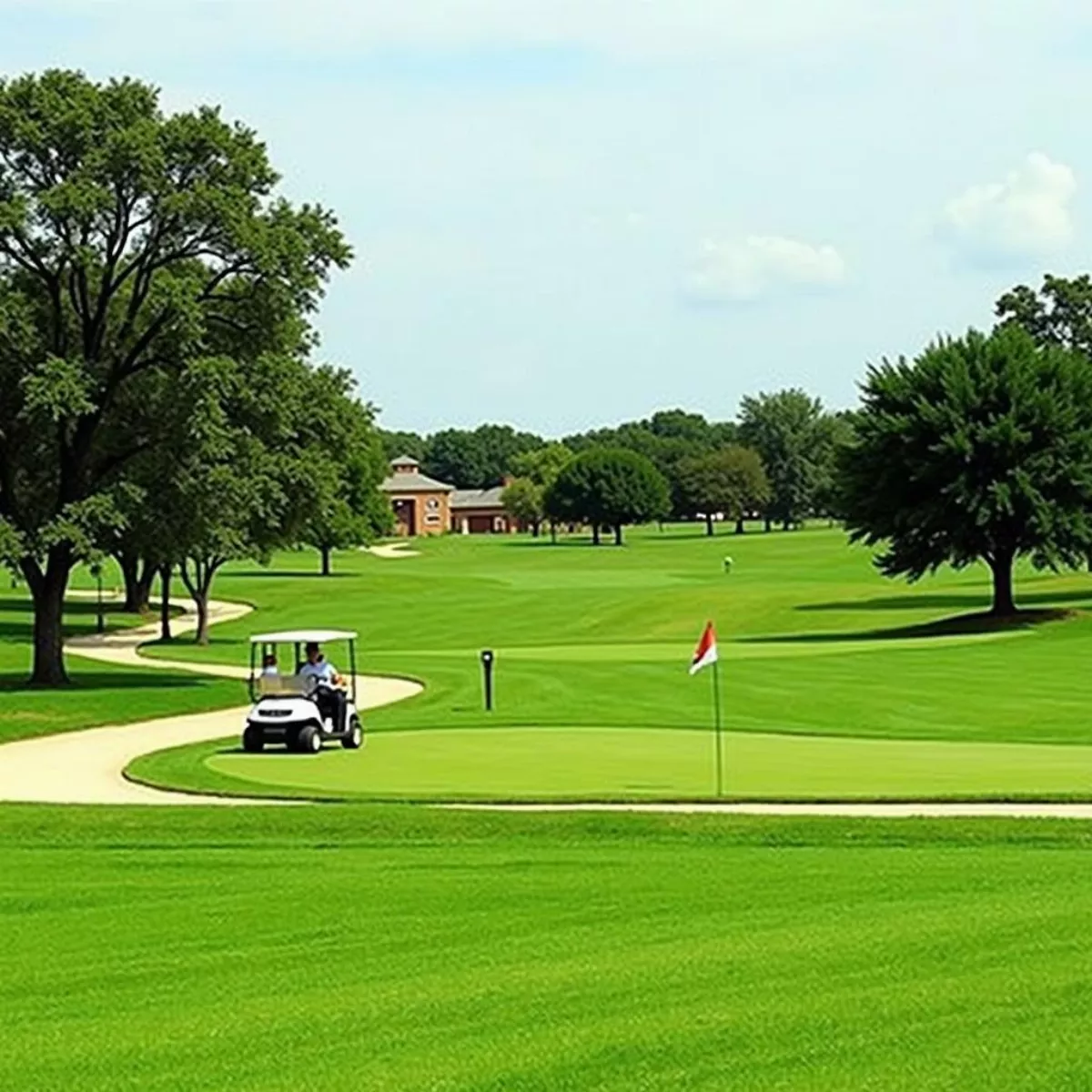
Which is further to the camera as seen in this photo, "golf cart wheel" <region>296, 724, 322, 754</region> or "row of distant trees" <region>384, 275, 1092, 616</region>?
"row of distant trees" <region>384, 275, 1092, 616</region>

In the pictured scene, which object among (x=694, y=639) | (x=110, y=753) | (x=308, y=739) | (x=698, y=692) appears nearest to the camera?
(x=308, y=739)

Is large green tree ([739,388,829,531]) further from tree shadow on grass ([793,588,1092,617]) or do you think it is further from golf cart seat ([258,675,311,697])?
golf cart seat ([258,675,311,697])

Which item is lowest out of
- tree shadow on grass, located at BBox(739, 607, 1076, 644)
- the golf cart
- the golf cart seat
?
tree shadow on grass, located at BBox(739, 607, 1076, 644)

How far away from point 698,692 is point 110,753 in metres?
12.6

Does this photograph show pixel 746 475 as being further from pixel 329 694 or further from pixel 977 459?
pixel 329 694

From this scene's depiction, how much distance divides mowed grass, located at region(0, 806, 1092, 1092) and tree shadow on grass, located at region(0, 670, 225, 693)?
25.8m

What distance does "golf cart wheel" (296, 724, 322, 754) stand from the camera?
29312 millimetres

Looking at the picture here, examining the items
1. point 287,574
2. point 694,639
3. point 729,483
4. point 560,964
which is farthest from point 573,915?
point 729,483

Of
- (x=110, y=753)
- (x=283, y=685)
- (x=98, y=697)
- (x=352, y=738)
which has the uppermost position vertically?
(x=283, y=685)

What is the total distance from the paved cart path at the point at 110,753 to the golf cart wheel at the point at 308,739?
2561 mm

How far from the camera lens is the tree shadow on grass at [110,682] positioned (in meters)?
43.0

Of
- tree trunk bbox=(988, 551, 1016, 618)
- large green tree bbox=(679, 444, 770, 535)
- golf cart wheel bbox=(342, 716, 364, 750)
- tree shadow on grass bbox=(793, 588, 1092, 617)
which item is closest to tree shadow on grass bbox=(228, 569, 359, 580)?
tree shadow on grass bbox=(793, 588, 1092, 617)

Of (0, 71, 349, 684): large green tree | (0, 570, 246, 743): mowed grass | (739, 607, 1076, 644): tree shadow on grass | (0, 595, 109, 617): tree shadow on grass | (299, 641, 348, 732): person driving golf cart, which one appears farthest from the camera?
(0, 595, 109, 617): tree shadow on grass

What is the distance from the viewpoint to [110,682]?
4553 cm
